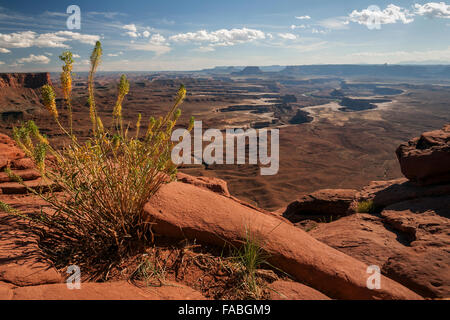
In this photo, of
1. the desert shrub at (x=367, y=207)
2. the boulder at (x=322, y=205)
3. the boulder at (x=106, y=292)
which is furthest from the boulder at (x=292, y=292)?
the boulder at (x=322, y=205)

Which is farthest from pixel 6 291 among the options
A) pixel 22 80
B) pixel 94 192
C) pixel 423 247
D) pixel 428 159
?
pixel 22 80

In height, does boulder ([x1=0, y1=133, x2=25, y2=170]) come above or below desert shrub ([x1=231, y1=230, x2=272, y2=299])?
above

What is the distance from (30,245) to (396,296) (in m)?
2.68

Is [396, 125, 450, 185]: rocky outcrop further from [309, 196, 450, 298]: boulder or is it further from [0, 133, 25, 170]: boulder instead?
[0, 133, 25, 170]: boulder

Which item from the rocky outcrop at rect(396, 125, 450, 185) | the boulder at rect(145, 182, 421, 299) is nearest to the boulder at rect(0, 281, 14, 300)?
the boulder at rect(145, 182, 421, 299)

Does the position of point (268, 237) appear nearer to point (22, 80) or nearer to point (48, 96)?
point (48, 96)

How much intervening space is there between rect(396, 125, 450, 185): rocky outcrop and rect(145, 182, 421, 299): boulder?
4.36 metres

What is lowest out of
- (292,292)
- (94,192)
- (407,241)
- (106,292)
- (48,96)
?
(407,241)

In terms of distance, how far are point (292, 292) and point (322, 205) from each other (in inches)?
225

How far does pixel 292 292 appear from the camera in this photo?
5.51 ft

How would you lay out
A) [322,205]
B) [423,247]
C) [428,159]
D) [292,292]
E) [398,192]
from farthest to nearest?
[322,205] → [398,192] → [428,159] → [423,247] → [292,292]

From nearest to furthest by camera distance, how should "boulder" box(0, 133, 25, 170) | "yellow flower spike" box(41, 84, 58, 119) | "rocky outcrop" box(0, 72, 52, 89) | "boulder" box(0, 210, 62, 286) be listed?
"boulder" box(0, 210, 62, 286)
"yellow flower spike" box(41, 84, 58, 119)
"boulder" box(0, 133, 25, 170)
"rocky outcrop" box(0, 72, 52, 89)

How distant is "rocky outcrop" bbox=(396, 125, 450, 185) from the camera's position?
5102 millimetres

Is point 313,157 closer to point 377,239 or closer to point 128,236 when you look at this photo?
point 377,239
